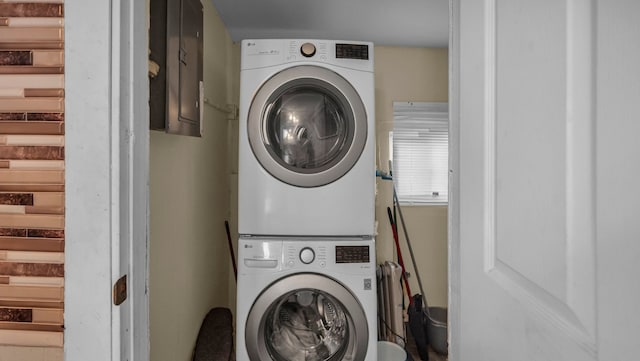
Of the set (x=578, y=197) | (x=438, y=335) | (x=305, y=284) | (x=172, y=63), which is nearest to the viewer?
(x=578, y=197)

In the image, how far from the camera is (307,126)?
2.04 m

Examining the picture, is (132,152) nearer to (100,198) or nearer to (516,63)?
(100,198)

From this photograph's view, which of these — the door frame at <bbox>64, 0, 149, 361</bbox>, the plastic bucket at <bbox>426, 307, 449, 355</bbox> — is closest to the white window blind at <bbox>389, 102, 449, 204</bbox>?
the plastic bucket at <bbox>426, 307, 449, 355</bbox>

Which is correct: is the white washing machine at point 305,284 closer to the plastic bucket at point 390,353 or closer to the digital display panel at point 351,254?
the digital display panel at point 351,254

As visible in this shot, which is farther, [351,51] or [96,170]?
[351,51]

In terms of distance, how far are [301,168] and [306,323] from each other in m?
0.84

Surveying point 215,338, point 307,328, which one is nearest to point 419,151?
point 307,328

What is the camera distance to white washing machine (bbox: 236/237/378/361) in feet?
6.21

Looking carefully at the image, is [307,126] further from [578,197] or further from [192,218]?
[578,197]

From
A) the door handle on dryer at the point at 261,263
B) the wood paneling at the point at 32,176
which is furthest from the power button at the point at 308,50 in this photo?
the wood paneling at the point at 32,176

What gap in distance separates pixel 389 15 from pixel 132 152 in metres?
2.13

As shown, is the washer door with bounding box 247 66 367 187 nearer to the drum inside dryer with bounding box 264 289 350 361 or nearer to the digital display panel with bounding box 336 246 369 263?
the digital display panel with bounding box 336 246 369 263

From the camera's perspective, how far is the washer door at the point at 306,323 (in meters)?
1.89

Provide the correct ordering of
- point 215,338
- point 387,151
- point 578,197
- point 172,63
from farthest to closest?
point 387,151 < point 215,338 < point 172,63 < point 578,197
